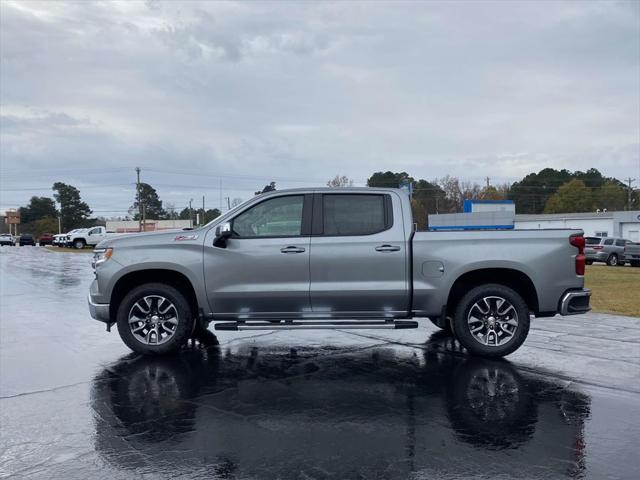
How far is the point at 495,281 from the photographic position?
733 cm

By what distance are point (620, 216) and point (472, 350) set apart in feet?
186

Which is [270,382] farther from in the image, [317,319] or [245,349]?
[245,349]

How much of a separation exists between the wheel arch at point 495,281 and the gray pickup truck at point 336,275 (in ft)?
0.07

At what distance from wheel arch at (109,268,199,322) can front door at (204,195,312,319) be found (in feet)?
1.32

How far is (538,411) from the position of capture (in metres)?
5.25

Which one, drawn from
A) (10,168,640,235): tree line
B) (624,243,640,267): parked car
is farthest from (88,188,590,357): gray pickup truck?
(10,168,640,235): tree line

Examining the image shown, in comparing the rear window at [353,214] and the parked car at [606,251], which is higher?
the rear window at [353,214]

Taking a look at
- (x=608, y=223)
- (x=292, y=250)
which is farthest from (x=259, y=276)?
(x=608, y=223)

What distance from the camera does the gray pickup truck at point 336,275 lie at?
7.05 metres

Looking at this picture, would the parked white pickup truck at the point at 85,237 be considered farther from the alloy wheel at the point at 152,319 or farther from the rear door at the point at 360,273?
the rear door at the point at 360,273

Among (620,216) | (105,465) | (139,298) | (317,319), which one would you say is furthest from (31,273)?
(620,216)

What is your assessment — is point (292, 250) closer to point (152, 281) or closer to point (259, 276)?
point (259, 276)

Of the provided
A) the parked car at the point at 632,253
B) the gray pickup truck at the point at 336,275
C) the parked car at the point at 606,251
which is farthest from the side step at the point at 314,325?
the parked car at the point at 606,251

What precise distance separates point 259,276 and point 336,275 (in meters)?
0.94
